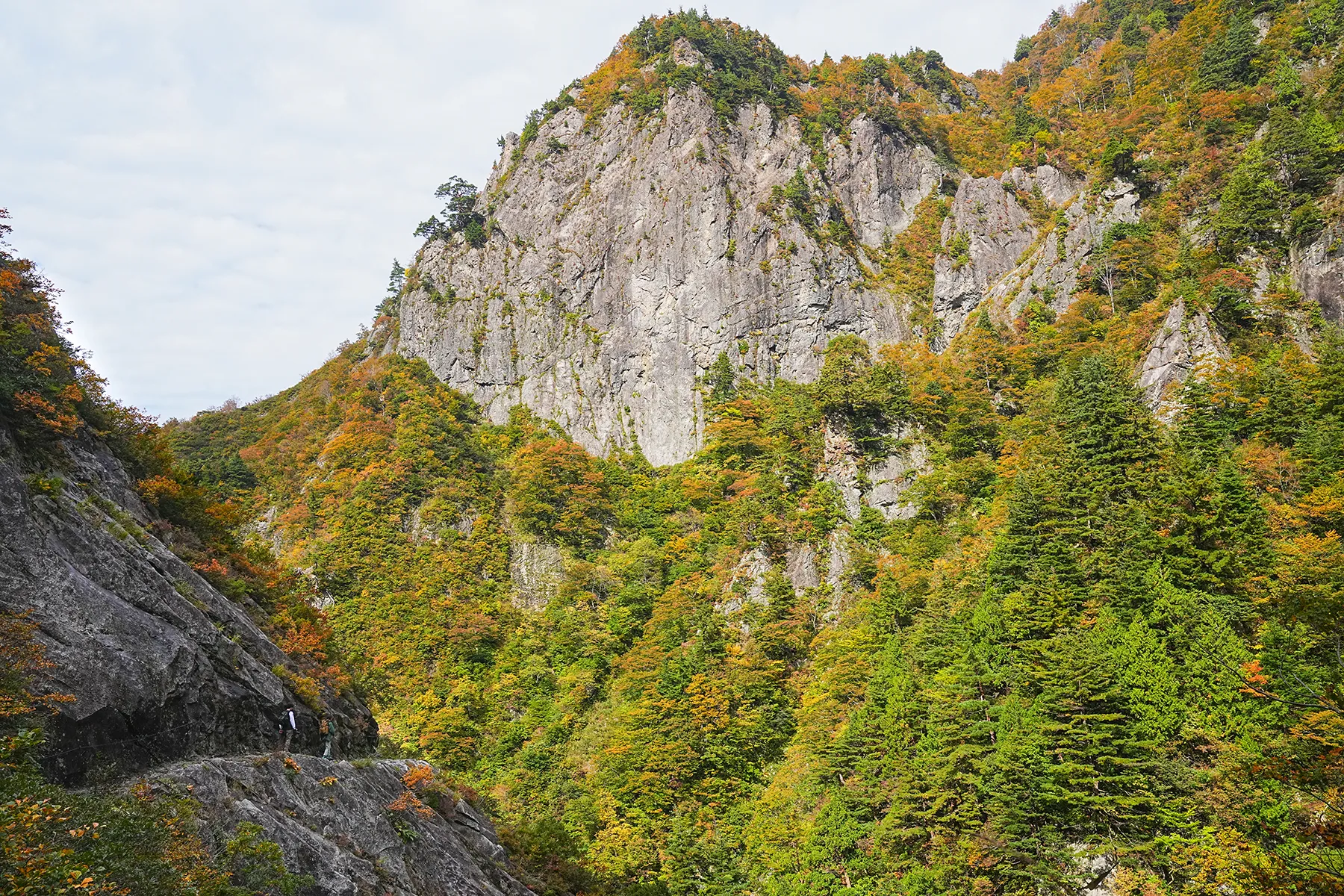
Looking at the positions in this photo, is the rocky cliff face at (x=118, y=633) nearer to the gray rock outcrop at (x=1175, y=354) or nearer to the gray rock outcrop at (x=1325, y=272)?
the gray rock outcrop at (x=1175, y=354)

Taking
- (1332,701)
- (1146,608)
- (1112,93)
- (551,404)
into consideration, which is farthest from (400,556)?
(1112,93)

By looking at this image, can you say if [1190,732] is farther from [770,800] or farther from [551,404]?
[551,404]

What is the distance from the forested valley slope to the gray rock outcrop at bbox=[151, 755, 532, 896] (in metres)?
0.16

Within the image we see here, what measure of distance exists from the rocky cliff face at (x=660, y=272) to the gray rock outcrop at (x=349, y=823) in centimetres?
4761

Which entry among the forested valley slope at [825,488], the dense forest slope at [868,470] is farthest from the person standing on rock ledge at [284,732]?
the dense forest slope at [868,470]

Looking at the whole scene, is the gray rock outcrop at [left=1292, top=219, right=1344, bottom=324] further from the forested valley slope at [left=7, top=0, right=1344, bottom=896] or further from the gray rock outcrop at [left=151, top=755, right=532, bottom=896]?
the gray rock outcrop at [left=151, top=755, right=532, bottom=896]

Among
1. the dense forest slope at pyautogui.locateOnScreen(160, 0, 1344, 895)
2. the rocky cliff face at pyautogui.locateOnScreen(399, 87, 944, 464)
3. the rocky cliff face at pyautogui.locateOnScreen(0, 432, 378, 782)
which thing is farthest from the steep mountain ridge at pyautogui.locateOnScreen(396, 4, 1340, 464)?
the rocky cliff face at pyautogui.locateOnScreen(0, 432, 378, 782)

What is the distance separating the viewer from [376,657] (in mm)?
48594

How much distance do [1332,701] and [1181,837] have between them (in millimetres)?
19299

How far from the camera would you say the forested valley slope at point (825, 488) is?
21766 mm

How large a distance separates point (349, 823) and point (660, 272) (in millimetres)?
62764

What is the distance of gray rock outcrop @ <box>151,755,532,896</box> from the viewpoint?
13391mm

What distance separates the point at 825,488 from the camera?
5088cm

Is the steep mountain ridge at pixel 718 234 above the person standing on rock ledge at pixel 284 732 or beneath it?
above
